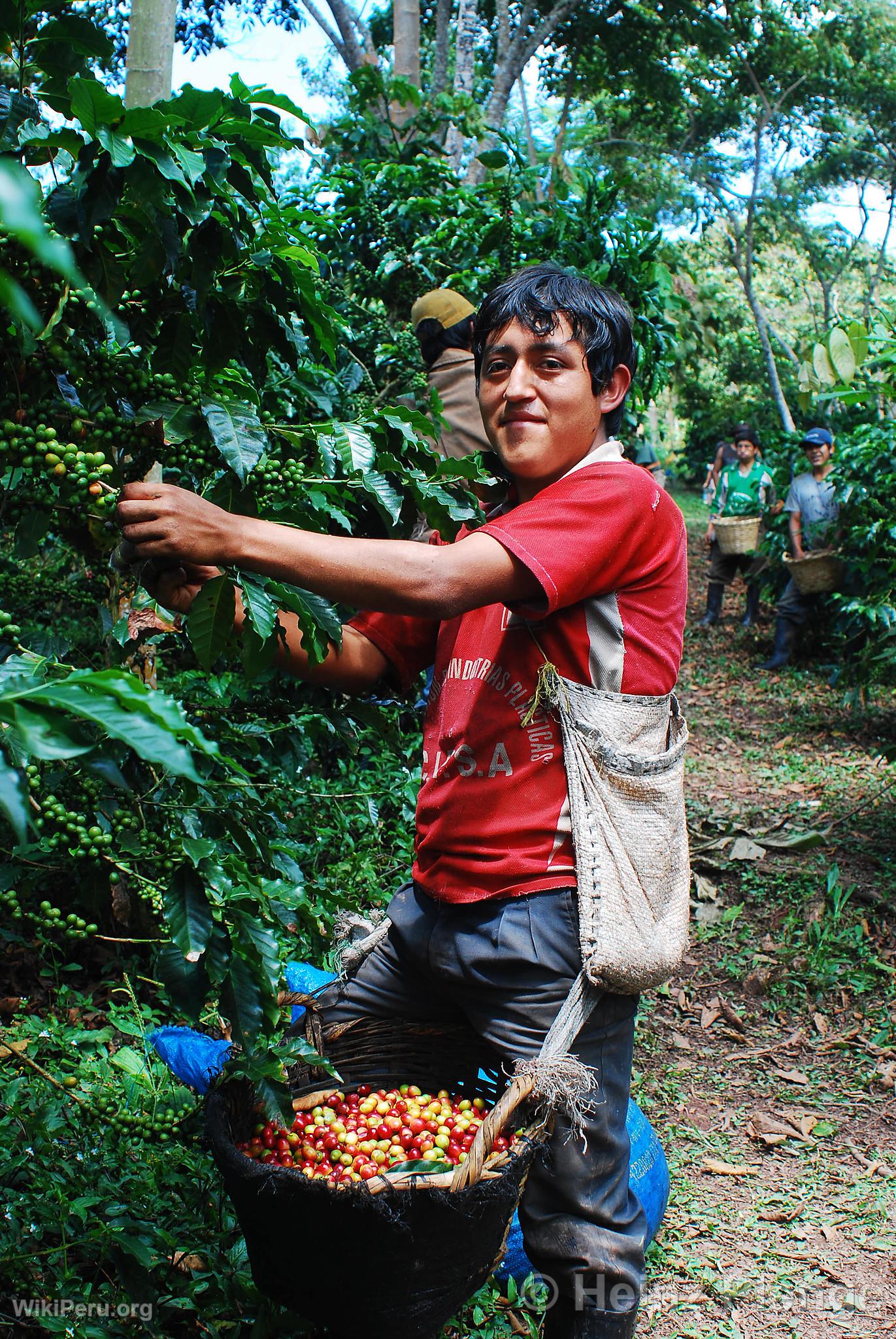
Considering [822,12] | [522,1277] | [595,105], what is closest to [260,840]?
[522,1277]

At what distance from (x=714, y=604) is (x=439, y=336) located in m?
7.30

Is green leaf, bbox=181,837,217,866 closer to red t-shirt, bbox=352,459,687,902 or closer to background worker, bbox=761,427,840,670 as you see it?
red t-shirt, bbox=352,459,687,902

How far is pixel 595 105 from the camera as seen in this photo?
19.0 m

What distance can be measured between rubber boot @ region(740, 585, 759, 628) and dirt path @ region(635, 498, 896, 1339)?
418 centimetres

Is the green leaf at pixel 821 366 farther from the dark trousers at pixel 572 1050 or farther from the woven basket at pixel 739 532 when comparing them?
the dark trousers at pixel 572 1050

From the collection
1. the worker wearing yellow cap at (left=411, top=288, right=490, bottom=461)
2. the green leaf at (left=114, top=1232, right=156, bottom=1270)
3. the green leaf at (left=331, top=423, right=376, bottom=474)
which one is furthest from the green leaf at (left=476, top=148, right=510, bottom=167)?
the green leaf at (left=114, top=1232, right=156, bottom=1270)

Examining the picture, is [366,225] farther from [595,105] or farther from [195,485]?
[595,105]

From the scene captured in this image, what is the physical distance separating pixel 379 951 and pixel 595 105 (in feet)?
Result: 65.0

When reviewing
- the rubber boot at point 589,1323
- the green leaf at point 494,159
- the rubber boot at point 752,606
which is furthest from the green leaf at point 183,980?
the rubber boot at point 752,606

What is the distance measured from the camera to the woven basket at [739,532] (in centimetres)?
1030

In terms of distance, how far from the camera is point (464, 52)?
28.2 feet

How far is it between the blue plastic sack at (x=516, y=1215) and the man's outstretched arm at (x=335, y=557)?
125cm

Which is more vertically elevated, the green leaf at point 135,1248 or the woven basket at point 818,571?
the green leaf at point 135,1248

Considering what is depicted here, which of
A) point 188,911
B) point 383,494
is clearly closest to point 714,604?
point 383,494
